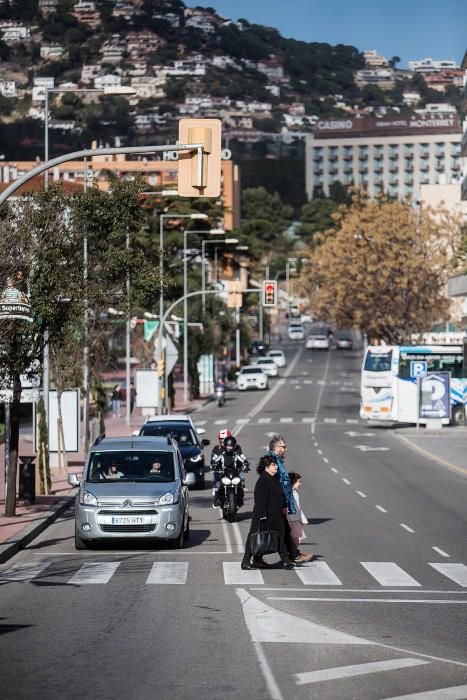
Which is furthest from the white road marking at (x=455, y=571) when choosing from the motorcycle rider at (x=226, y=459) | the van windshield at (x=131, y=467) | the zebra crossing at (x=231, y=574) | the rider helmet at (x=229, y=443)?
the rider helmet at (x=229, y=443)

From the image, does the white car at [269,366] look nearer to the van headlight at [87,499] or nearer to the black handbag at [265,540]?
the van headlight at [87,499]

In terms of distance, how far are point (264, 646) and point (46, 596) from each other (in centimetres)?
440

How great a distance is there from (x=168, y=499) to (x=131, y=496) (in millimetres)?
565

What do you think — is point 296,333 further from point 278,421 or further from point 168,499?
point 168,499

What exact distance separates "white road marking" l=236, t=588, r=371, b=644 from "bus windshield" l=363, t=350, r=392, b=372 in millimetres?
46216

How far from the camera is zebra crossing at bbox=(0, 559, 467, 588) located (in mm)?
17812

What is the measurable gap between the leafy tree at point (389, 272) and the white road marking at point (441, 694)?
68233mm

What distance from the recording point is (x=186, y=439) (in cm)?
3553

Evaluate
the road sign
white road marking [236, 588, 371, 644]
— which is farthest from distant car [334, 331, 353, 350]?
white road marking [236, 588, 371, 644]

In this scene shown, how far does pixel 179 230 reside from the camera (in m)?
84.3

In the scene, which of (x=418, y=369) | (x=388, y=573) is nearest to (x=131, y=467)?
(x=388, y=573)

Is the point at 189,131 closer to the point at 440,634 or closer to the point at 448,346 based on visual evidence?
the point at 440,634

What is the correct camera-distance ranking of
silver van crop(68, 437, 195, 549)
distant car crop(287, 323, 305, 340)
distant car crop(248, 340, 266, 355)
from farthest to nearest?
1. distant car crop(287, 323, 305, 340)
2. distant car crop(248, 340, 266, 355)
3. silver van crop(68, 437, 195, 549)

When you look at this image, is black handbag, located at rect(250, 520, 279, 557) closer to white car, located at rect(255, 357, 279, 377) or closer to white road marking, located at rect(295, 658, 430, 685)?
white road marking, located at rect(295, 658, 430, 685)
